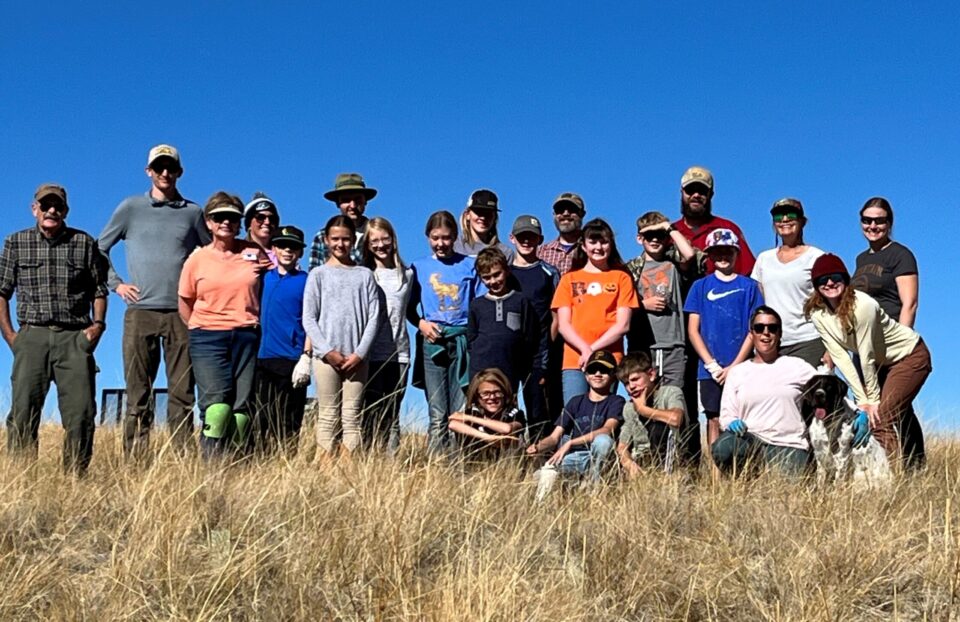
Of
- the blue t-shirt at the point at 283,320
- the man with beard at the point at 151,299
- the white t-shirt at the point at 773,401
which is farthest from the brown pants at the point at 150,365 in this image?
the white t-shirt at the point at 773,401

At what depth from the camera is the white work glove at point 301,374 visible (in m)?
8.27

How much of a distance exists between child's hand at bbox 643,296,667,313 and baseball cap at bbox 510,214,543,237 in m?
1.01

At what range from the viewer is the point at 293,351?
847 cm

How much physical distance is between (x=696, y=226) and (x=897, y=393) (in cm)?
218

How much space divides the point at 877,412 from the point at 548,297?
263cm

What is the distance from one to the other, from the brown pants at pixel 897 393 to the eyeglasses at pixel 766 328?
87cm

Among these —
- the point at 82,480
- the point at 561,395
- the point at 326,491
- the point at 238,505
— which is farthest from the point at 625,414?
the point at 82,480

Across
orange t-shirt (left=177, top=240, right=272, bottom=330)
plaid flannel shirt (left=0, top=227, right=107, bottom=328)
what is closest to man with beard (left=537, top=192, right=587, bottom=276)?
orange t-shirt (left=177, top=240, right=272, bottom=330)

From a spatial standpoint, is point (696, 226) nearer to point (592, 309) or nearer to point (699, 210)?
point (699, 210)

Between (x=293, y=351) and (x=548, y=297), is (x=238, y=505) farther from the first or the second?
(x=548, y=297)

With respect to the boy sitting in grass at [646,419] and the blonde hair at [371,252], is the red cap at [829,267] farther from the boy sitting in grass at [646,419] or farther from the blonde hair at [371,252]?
the blonde hair at [371,252]

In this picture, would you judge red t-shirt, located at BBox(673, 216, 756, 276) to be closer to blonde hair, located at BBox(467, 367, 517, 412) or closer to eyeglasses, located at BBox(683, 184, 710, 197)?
eyeglasses, located at BBox(683, 184, 710, 197)

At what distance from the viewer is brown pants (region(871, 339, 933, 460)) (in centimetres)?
768

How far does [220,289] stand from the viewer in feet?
25.9
